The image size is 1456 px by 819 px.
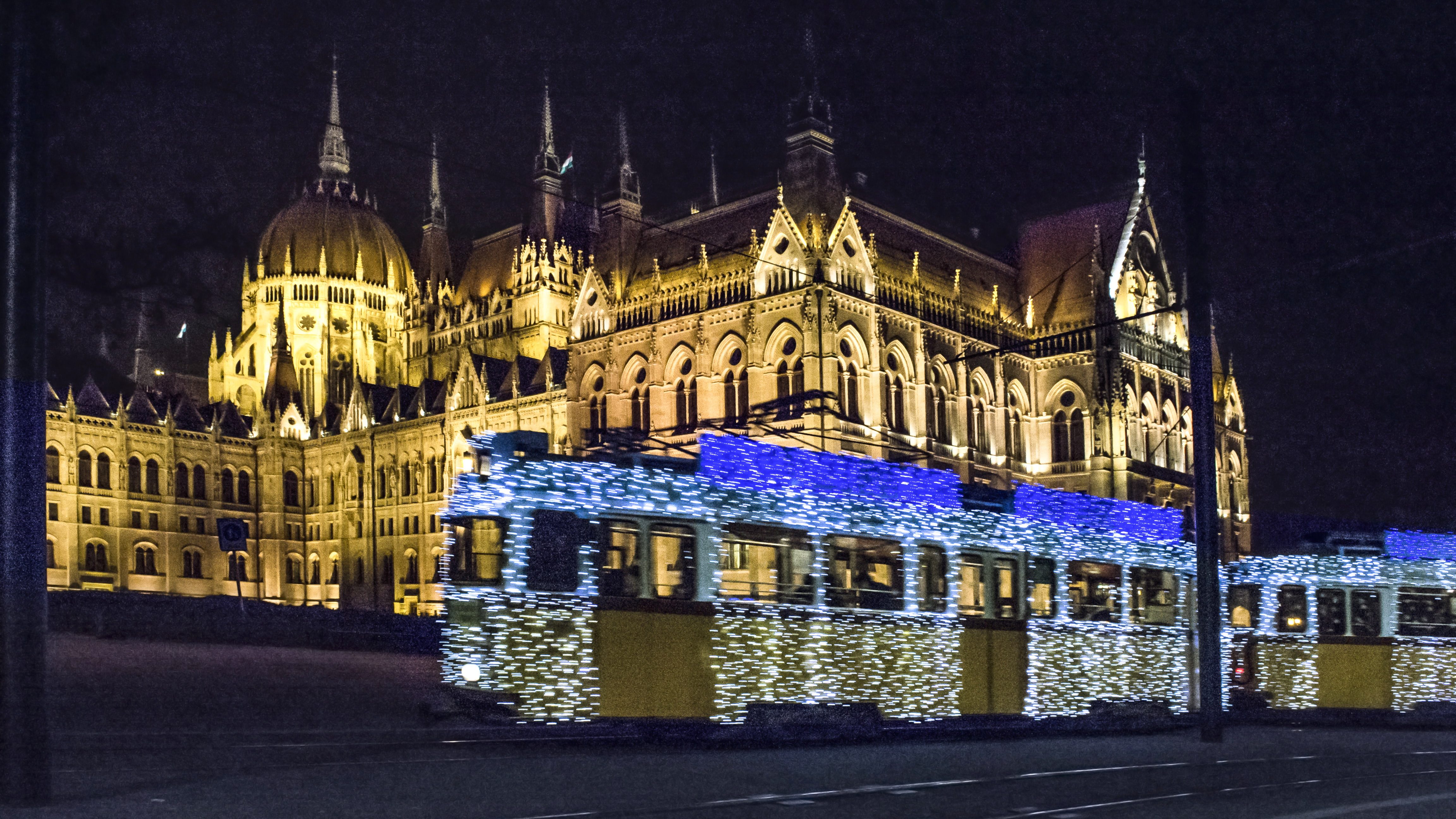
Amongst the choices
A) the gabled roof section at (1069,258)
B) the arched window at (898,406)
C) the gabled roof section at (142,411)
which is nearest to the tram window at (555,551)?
the arched window at (898,406)

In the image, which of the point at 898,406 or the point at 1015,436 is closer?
→ the point at 898,406

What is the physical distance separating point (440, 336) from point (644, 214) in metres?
18.5

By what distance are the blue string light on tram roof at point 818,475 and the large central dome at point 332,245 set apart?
77095 mm

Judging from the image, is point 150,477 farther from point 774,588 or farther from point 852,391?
point 774,588

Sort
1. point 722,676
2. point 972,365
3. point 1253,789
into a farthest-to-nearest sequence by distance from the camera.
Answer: point 972,365 → point 722,676 → point 1253,789

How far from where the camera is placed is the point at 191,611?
124ft

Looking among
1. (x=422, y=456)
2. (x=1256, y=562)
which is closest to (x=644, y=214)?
(x=422, y=456)

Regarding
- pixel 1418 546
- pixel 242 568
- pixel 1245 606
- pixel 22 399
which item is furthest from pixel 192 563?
pixel 22 399

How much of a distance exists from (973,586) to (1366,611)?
8800 millimetres

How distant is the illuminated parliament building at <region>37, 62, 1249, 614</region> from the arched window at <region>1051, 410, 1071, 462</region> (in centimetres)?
10

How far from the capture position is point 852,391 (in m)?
51.5

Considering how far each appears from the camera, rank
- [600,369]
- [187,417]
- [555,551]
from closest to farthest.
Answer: [555,551], [600,369], [187,417]

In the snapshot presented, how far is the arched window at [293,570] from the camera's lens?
80.1 metres

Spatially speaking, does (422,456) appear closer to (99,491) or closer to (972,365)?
(99,491)
